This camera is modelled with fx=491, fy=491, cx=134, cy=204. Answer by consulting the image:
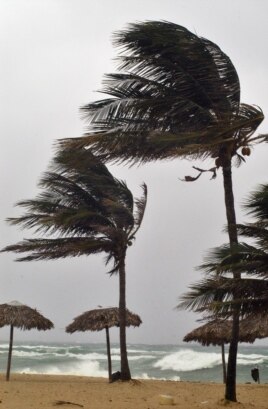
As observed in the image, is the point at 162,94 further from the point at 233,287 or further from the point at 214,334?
the point at 214,334

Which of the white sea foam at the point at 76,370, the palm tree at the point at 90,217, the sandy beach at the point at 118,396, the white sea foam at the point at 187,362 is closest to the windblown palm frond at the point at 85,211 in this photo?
the palm tree at the point at 90,217

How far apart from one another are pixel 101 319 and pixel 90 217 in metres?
4.10

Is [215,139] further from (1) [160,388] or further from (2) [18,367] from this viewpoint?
(2) [18,367]

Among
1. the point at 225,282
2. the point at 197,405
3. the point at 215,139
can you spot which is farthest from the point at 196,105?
the point at 197,405

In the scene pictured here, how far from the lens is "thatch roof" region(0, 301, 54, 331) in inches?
623

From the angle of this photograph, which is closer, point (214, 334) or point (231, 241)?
point (231, 241)

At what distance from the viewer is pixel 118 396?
1144 centimetres

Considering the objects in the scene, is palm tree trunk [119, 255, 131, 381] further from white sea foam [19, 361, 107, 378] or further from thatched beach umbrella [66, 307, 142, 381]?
white sea foam [19, 361, 107, 378]

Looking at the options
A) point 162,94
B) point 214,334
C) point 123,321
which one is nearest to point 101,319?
point 123,321

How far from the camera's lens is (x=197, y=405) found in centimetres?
1018

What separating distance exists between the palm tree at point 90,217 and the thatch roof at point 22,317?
188 centimetres

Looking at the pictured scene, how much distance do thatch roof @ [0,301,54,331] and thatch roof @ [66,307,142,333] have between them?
1166 mm

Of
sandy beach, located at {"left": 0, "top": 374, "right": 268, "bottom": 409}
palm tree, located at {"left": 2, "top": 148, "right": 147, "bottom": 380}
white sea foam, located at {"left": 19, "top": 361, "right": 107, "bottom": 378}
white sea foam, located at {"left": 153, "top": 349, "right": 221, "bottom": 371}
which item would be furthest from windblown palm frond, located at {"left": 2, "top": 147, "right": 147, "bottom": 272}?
white sea foam, located at {"left": 153, "top": 349, "right": 221, "bottom": 371}

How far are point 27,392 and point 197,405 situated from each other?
14.1 feet
